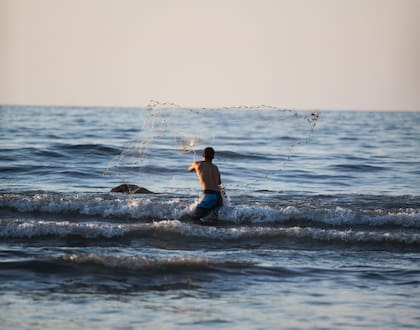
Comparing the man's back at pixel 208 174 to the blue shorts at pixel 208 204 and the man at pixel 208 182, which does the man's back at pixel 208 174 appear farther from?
the blue shorts at pixel 208 204

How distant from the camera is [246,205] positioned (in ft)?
56.8

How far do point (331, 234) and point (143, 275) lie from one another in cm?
426

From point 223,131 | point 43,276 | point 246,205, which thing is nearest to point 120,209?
point 246,205

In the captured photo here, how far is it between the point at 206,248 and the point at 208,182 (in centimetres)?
208

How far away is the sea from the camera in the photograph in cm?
948

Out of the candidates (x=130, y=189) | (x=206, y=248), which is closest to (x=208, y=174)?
(x=206, y=248)

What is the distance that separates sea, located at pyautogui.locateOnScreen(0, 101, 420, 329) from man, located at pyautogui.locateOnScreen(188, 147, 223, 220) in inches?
14.8

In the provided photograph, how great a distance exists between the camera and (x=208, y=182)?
15109 mm

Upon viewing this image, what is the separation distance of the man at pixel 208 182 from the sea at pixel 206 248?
38 cm

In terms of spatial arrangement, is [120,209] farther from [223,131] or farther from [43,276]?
[223,131]

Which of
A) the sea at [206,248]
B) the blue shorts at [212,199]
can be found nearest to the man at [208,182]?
the blue shorts at [212,199]

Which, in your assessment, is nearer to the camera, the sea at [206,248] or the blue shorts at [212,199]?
the sea at [206,248]

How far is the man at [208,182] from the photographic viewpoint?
15.1 meters

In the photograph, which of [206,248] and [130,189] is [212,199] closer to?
[206,248]
